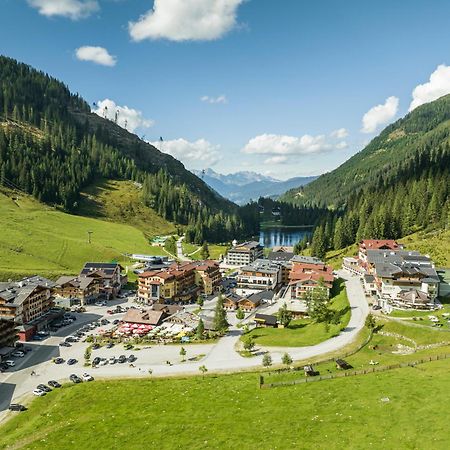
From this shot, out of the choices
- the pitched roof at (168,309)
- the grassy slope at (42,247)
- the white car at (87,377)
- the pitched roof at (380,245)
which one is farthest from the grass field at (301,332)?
the grassy slope at (42,247)

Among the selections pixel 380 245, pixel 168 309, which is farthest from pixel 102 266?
pixel 380 245

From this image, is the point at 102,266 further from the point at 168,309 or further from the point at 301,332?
the point at 301,332

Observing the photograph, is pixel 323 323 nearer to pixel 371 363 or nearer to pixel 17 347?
pixel 371 363

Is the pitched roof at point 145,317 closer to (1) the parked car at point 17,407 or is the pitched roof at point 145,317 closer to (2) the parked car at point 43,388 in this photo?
(2) the parked car at point 43,388

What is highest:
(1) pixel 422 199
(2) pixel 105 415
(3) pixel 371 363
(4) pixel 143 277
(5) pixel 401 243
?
(1) pixel 422 199

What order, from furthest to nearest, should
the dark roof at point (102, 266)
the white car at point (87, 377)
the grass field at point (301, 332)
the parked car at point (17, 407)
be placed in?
1. the dark roof at point (102, 266)
2. the grass field at point (301, 332)
3. the white car at point (87, 377)
4. the parked car at point (17, 407)

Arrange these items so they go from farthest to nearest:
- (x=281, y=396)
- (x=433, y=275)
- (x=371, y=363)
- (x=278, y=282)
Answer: (x=278, y=282) < (x=433, y=275) < (x=371, y=363) < (x=281, y=396)

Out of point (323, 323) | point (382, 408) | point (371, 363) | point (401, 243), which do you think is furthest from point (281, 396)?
point (401, 243)
